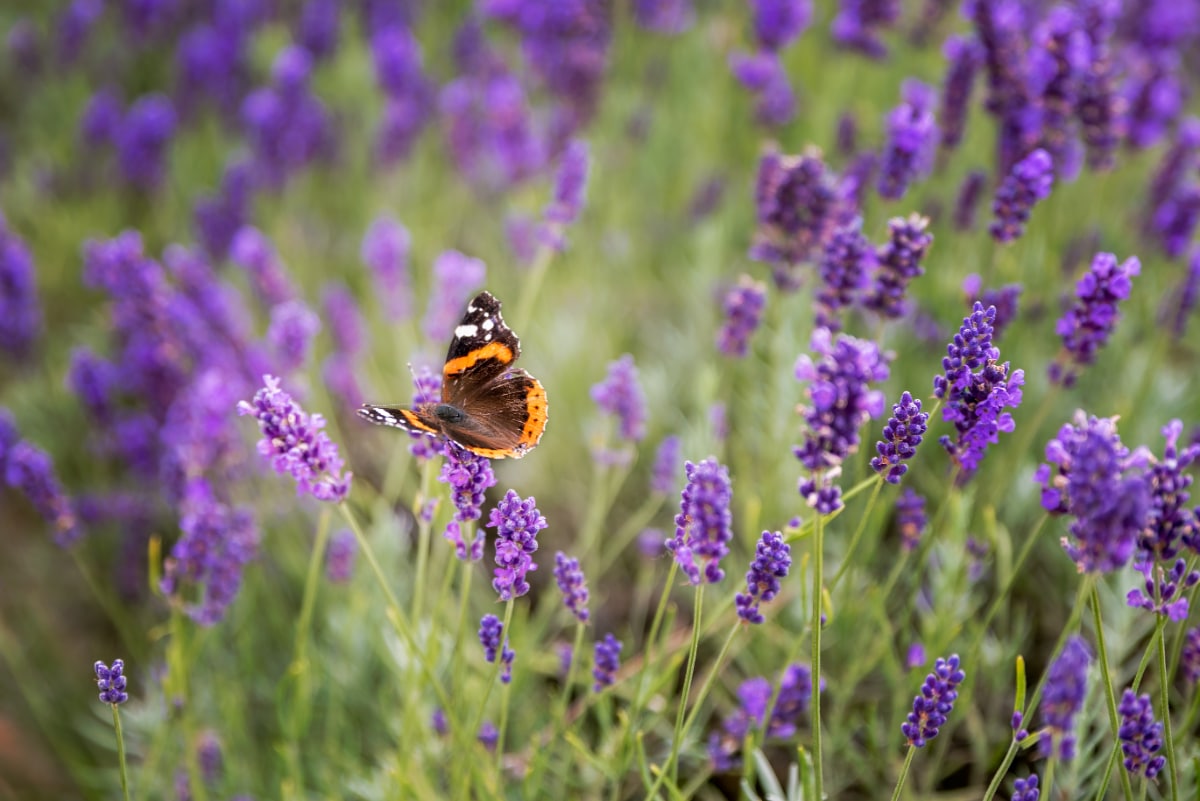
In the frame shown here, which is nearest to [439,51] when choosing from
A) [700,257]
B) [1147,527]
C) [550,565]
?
[700,257]

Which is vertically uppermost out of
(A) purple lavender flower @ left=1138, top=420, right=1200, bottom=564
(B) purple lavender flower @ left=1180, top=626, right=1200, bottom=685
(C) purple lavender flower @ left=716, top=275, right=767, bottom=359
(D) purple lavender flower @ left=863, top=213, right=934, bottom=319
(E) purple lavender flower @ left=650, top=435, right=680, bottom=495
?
(C) purple lavender flower @ left=716, top=275, right=767, bottom=359

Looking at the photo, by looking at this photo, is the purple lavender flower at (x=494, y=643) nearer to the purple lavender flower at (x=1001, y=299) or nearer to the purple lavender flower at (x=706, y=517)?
the purple lavender flower at (x=706, y=517)

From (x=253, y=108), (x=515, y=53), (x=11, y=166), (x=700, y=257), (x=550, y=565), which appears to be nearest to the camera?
(x=550, y=565)

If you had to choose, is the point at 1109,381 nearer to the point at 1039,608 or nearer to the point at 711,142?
the point at 1039,608

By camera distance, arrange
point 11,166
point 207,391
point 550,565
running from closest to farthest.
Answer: point 207,391 < point 550,565 < point 11,166

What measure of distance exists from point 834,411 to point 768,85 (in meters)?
2.62

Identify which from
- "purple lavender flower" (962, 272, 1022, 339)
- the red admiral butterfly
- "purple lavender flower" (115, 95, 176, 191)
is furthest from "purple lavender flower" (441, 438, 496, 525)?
"purple lavender flower" (115, 95, 176, 191)

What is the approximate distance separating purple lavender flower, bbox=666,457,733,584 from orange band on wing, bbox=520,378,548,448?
501 mm

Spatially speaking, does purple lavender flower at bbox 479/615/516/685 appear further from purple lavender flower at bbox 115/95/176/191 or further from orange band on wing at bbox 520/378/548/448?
purple lavender flower at bbox 115/95/176/191

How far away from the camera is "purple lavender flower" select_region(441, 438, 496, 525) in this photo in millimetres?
1354

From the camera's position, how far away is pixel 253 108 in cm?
386

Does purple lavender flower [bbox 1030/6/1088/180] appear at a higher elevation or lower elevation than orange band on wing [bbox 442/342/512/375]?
higher

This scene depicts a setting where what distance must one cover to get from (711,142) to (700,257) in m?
0.93

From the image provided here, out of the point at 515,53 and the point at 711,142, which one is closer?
the point at 711,142
